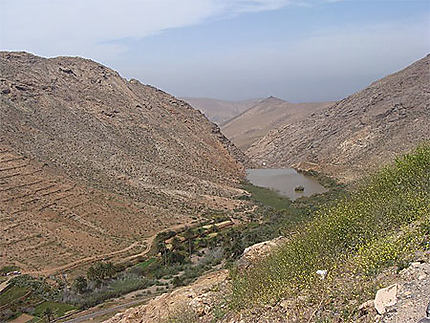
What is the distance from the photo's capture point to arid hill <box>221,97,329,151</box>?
10991 centimetres

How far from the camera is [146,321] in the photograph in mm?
10945

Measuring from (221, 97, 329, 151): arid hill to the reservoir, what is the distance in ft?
113

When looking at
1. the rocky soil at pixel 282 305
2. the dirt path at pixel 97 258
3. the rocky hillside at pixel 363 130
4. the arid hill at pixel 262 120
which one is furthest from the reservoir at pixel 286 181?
the rocky soil at pixel 282 305

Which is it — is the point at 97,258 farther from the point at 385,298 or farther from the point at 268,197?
the point at 268,197

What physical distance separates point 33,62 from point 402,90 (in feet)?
191

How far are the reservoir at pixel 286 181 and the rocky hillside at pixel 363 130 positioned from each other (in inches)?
145

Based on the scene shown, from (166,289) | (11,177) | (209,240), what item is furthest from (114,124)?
(166,289)

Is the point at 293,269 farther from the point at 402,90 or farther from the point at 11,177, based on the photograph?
the point at 402,90

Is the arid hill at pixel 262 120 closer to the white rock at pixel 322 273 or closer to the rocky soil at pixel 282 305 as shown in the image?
the rocky soil at pixel 282 305

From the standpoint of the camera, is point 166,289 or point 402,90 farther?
point 402,90

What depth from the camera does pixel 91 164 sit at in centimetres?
4081

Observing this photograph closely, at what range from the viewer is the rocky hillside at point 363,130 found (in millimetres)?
53219

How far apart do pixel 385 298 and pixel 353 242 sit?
9.24ft

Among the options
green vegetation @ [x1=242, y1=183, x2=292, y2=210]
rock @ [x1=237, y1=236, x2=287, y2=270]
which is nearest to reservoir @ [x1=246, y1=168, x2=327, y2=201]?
green vegetation @ [x1=242, y1=183, x2=292, y2=210]
